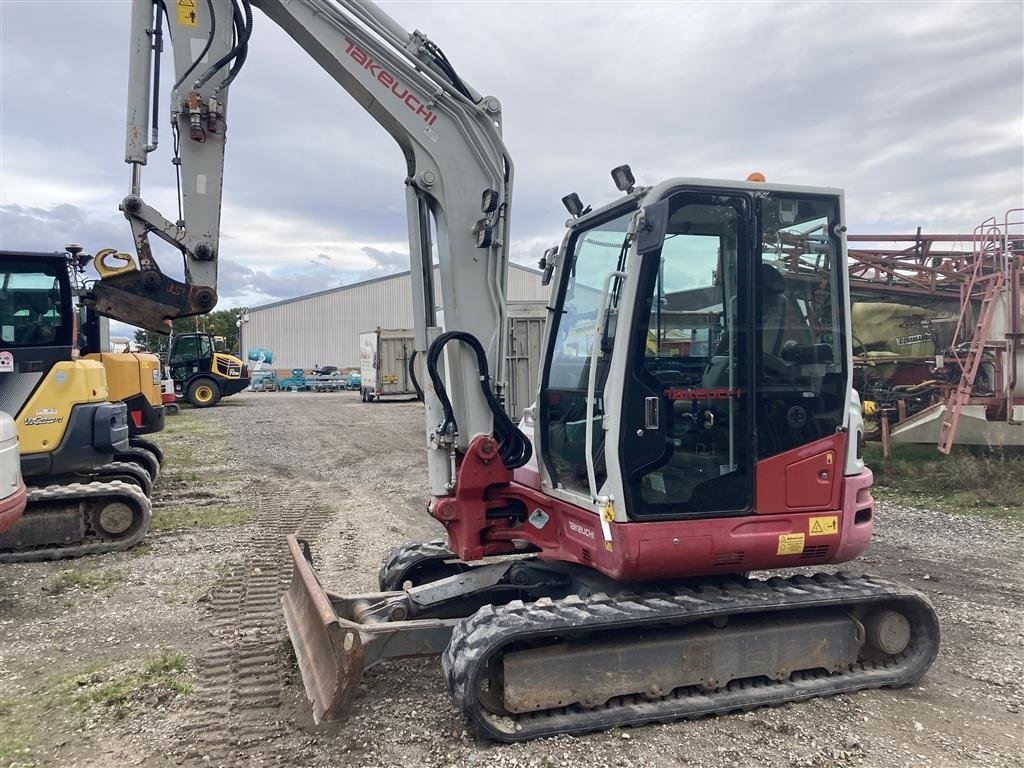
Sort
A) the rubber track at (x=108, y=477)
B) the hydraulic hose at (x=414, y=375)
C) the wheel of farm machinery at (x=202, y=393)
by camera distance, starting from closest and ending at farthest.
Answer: the hydraulic hose at (x=414, y=375)
the rubber track at (x=108, y=477)
the wheel of farm machinery at (x=202, y=393)

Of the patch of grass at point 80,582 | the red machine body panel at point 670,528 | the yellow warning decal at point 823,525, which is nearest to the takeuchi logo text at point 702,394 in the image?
the red machine body panel at point 670,528

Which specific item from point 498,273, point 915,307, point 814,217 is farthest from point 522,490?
point 915,307

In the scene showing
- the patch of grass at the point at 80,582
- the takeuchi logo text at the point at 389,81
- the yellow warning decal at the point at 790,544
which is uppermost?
the takeuchi logo text at the point at 389,81

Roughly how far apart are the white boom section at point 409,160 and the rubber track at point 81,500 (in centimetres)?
423

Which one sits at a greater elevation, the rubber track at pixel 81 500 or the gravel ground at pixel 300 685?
the rubber track at pixel 81 500

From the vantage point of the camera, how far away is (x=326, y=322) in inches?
2196

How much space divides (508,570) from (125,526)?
16.1 ft

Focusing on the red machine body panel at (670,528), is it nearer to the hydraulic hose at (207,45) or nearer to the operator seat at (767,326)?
the operator seat at (767,326)

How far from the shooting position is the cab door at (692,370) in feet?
13.1

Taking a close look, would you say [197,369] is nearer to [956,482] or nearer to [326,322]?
[956,482]

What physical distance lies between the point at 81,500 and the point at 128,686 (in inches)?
154

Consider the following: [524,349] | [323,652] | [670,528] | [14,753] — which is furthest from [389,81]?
[524,349]

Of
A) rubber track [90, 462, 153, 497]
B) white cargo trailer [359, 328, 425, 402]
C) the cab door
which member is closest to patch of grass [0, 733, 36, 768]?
the cab door

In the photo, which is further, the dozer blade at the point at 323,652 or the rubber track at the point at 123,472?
the rubber track at the point at 123,472
